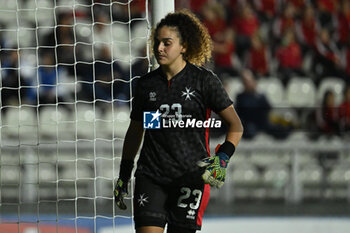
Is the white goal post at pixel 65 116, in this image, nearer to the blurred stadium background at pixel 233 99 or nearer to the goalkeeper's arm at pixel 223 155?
the blurred stadium background at pixel 233 99

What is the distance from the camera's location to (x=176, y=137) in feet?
11.6

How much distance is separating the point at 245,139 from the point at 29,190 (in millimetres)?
2860

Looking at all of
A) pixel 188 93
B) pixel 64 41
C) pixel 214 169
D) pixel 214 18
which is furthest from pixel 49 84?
pixel 214 169

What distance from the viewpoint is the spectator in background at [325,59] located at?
436 inches

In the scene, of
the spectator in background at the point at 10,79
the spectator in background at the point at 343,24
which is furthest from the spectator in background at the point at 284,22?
the spectator in background at the point at 10,79

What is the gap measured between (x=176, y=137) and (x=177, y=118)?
0.32ft

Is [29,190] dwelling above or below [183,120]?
below

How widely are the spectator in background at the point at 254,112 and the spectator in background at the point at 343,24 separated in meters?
2.23

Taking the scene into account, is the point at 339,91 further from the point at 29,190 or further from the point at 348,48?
the point at 29,190

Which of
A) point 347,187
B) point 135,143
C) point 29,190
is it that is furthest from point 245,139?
point 135,143

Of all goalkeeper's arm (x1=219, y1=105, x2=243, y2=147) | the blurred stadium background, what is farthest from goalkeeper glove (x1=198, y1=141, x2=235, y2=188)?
the blurred stadium background

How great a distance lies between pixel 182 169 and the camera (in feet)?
11.6

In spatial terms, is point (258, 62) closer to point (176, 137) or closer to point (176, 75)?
point (176, 75)

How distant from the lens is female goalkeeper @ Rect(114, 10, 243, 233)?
140 inches
